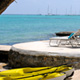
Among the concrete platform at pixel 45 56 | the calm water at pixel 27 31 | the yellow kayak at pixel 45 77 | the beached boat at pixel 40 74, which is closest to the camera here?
the yellow kayak at pixel 45 77

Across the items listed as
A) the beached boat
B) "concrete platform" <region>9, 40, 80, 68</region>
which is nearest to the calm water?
"concrete platform" <region>9, 40, 80, 68</region>

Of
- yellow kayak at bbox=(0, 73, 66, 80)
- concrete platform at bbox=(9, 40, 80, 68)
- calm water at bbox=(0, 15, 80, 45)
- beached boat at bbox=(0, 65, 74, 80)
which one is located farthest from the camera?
calm water at bbox=(0, 15, 80, 45)

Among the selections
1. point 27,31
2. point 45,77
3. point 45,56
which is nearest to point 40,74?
point 45,77

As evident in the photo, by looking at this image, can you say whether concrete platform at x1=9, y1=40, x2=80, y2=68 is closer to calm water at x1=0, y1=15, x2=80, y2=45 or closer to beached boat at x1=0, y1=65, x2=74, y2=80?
beached boat at x1=0, y1=65, x2=74, y2=80

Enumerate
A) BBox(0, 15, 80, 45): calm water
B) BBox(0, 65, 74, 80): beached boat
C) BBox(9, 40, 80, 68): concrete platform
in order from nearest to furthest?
BBox(0, 65, 74, 80): beached boat < BBox(9, 40, 80, 68): concrete platform < BBox(0, 15, 80, 45): calm water

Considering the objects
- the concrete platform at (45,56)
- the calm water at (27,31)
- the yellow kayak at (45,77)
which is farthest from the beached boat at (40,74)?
the calm water at (27,31)

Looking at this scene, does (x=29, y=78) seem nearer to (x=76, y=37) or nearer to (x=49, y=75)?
(x=49, y=75)

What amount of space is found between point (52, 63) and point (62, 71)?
1233 millimetres

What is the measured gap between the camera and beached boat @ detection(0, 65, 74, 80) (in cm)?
881

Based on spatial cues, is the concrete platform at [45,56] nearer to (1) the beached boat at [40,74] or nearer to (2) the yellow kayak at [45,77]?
(1) the beached boat at [40,74]

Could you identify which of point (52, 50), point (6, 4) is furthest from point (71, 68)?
point (6, 4)

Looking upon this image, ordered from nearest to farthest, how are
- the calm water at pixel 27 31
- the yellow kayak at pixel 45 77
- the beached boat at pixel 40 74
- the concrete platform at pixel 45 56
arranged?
the yellow kayak at pixel 45 77, the beached boat at pixel 40 74, the concrete platform at pixel 45 56, the calm water at pixel 27 31

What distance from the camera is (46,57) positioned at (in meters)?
11.0

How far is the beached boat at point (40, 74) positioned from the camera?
8.81 meters
